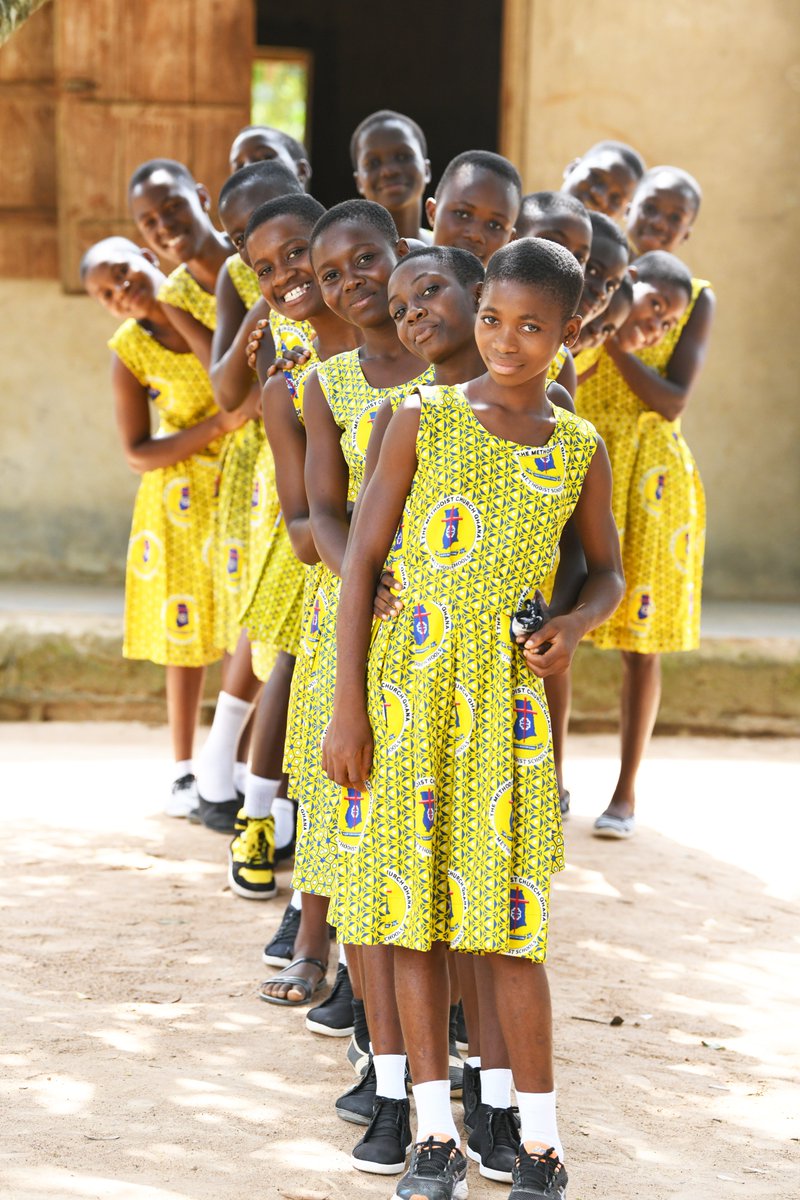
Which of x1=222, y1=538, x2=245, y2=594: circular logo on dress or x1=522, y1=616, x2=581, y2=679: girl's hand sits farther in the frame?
x1=222, y1=538, x2=245, y2=594: circular logo on dress

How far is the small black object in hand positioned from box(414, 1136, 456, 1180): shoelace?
0.82 meters

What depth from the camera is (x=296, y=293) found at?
131 inches

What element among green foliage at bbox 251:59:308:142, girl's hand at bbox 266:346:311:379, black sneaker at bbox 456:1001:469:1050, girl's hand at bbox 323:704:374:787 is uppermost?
green foliage at bbox 251:59:308:142

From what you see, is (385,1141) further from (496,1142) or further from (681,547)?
(681,547)

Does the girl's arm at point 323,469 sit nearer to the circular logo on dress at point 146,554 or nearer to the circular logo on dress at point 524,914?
the circular logo on dress at point 524,914

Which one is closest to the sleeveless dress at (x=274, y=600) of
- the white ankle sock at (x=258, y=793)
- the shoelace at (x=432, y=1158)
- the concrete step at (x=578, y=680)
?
the white ankle sock at (x=258, y=793)

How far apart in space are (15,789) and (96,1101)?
2.48 metres

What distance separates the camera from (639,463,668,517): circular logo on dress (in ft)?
15.5

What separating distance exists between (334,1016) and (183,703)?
1.83m

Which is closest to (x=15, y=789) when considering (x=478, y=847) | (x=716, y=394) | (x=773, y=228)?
(x=478, y=847)

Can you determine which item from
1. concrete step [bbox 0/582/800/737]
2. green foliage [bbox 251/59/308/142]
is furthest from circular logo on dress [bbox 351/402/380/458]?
green foliage [bbox 251/59/308/142]

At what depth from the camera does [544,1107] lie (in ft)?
8.12

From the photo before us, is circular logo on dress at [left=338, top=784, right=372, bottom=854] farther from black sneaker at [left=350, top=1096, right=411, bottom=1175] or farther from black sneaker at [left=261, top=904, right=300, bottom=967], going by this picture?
black sneaker at [left=261, top=904, right=300, bottom=967]

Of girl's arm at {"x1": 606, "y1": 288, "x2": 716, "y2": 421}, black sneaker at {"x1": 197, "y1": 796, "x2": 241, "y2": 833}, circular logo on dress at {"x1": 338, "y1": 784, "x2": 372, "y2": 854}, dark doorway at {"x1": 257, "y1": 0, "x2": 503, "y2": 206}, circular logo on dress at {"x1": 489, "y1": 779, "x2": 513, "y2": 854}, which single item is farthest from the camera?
dark doorway at {"x1": 257, "y1": 0, "x2": 503, "y2": 206}
